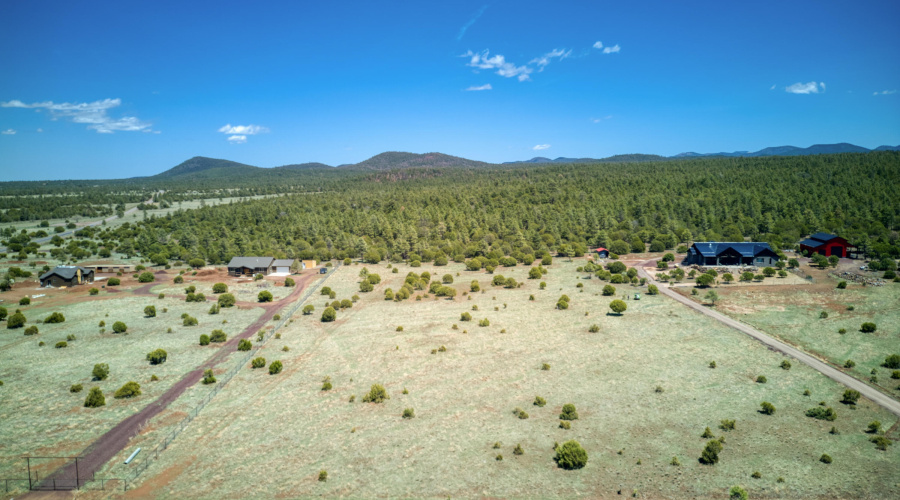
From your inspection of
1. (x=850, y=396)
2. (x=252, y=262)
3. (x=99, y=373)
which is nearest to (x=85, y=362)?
(x=99, y=373)

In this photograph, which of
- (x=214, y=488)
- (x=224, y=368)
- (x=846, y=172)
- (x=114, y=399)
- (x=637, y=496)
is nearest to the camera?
(x=637, y=496)

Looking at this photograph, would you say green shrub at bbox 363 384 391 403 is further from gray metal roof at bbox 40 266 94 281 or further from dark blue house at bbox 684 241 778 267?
dark blue house at bbox 684 241 778 267

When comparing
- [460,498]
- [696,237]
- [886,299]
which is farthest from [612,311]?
[696,237]

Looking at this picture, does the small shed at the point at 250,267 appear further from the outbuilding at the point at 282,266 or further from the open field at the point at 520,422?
the open field at the point at 520,422

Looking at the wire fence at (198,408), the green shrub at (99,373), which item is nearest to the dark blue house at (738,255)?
the wire fence at (198,408)

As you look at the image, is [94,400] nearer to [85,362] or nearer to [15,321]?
[85,362]

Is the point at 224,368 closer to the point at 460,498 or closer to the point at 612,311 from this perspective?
the point at 460,498

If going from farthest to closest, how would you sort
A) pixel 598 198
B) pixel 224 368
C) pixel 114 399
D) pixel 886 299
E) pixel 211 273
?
pixel 598 198
pixel 211 273
pixel 886 299
pixel 224 368
pixel 114 399

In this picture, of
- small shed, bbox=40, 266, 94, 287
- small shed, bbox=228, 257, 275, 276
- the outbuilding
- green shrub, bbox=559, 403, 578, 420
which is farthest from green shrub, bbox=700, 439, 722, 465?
small shed, bbox=40, 266, 94, 287
